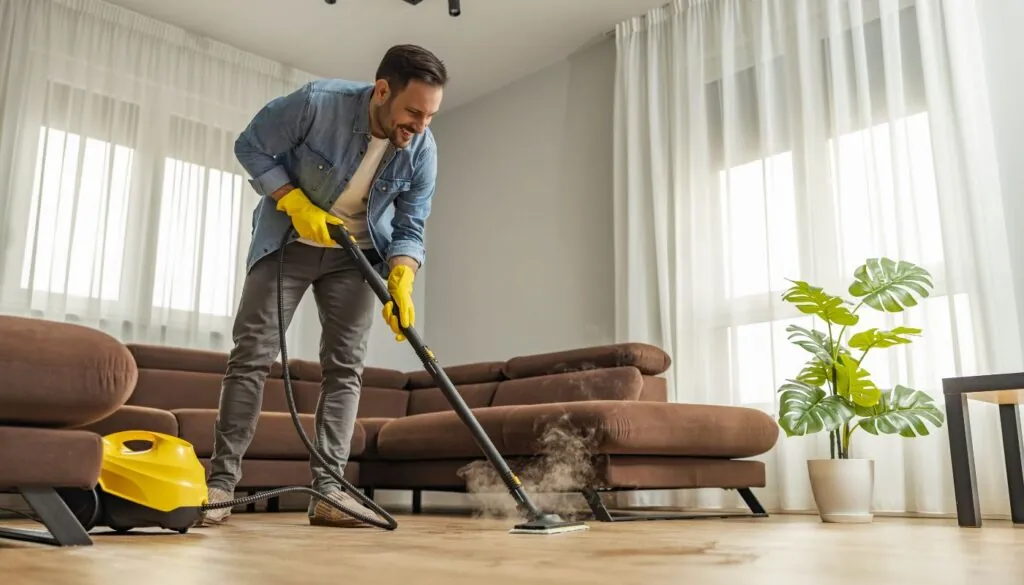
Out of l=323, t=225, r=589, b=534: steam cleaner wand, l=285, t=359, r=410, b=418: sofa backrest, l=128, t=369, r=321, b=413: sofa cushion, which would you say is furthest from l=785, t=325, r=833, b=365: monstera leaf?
l=128, t=369, r=321, b=413: sofa cushion

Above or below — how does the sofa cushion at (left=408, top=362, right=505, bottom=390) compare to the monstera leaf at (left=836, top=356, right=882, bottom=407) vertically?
above

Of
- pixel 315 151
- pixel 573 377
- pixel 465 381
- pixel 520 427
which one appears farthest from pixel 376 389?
pixel 315 151

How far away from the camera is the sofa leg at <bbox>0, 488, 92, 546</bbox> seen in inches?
51.8

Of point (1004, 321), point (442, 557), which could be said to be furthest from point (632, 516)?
point (442, 557)

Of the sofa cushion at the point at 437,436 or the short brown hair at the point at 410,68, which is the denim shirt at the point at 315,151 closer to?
the short brown hair at the point at 410,68

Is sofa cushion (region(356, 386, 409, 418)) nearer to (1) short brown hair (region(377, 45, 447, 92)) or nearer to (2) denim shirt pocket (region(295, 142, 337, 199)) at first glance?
(2) denim shirt pocket (region(295, 142, 337, 199))

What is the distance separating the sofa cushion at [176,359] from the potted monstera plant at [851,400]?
2143 millimetres

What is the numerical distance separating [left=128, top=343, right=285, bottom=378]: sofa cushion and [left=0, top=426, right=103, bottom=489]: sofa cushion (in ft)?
7.60

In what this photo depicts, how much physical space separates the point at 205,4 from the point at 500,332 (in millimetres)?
2299

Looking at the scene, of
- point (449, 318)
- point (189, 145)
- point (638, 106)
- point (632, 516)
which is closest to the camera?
point (632, 516)

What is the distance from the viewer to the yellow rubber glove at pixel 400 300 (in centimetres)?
205

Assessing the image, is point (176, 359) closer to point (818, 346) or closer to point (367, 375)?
point (367, 375)

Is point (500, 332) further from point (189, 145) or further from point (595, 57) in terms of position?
point (189, 145)

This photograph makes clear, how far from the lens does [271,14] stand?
450cm
